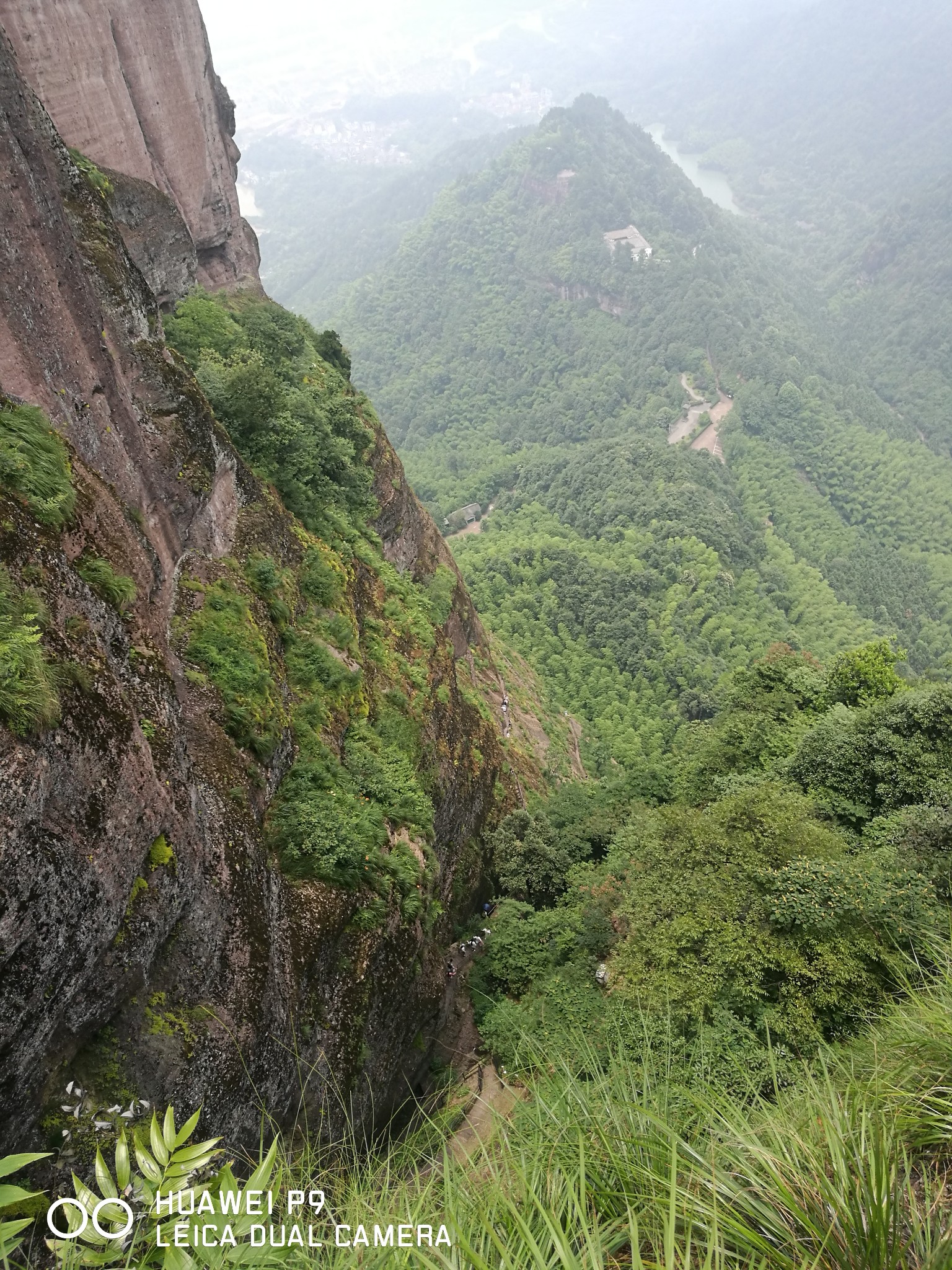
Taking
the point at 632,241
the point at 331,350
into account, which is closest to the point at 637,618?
the point at 331,350

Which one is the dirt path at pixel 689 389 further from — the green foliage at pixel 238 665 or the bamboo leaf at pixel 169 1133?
the bamboo leaf at pixel 169 1133

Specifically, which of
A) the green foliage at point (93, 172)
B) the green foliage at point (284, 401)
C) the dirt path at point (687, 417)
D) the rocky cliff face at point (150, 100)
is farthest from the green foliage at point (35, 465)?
the dirt path at point (687, 417)

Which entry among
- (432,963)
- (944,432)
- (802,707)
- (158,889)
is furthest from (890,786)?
(944,432)

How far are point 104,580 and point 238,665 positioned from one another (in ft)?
10.6

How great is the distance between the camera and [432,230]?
523 ft

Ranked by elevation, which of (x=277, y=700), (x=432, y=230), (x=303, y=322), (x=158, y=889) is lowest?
(x=158, y=889)

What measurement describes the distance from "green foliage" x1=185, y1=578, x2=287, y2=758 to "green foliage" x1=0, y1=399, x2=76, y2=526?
341 cm

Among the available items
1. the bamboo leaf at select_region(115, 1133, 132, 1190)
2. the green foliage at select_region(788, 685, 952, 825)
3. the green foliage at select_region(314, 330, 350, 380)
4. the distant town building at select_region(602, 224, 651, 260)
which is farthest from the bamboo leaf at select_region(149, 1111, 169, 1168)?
the distant town building at select_region(602, 224, 651, 260)

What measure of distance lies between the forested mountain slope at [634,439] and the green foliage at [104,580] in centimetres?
1903

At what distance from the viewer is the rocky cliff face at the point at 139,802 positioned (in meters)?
7.21

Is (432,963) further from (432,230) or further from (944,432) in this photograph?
(432,230)

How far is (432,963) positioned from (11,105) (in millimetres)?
17386

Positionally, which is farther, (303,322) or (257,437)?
(303,322)

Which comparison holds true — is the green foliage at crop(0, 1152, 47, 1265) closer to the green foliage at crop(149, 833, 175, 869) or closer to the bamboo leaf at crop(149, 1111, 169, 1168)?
the bamboo leaf at crop(149, 1111, 169, 1168)
